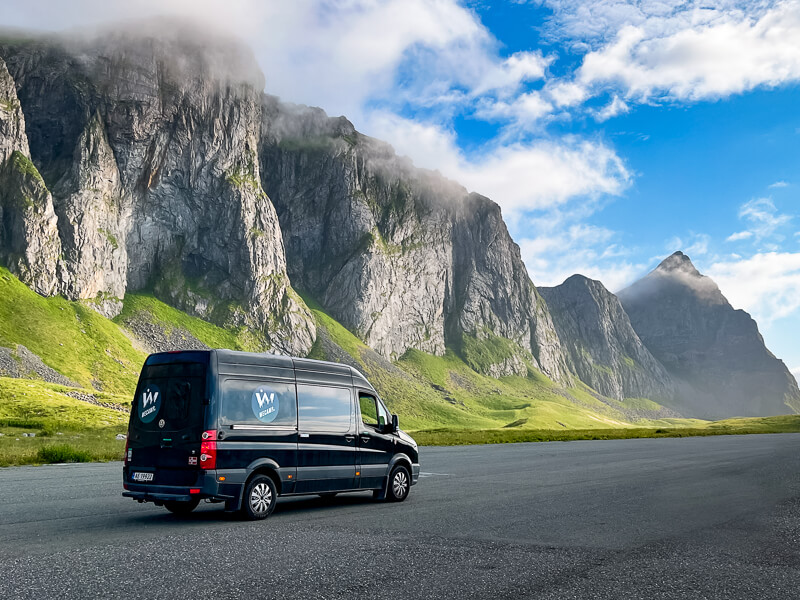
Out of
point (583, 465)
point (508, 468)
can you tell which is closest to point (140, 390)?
point (508, 468)

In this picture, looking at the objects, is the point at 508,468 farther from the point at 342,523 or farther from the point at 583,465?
the point at 342,523

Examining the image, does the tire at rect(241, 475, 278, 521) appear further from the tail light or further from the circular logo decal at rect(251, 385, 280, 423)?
the circular logo decal at rect(251, 385, 280, 423)

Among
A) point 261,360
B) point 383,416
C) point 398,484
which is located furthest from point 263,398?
point 398,484

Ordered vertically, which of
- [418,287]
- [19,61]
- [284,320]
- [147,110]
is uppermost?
[19,61]

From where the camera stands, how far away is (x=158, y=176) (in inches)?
5413

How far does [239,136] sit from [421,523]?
153672 mm

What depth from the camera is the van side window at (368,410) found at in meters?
15.2

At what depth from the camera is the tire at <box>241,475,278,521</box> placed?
12211 millimetres

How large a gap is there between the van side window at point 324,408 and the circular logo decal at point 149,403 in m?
2.81

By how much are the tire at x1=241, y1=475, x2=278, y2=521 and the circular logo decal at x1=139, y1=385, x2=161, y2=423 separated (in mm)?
2335

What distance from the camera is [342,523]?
470 inches

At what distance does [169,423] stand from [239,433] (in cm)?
134

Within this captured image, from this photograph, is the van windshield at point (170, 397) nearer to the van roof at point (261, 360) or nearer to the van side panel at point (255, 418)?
the van roof at point (261, 360)

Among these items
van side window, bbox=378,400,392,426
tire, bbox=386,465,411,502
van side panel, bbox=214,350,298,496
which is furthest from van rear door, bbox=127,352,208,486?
tire, bbox=386,465,411,502
